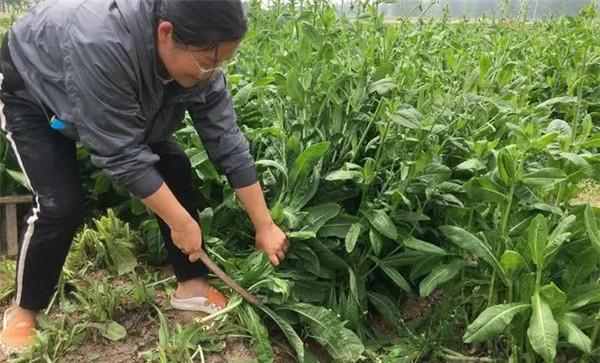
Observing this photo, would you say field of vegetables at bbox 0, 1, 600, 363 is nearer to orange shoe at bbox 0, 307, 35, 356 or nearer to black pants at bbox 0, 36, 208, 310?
orange shoe at bbox 0, 307, 35, 356

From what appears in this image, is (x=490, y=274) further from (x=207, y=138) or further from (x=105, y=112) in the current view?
(x=105, y=112)

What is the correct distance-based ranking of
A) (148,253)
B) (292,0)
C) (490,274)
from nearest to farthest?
(490,274), (148,253), (292,0)

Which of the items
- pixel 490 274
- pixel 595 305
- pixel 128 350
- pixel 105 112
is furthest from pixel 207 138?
pixel 595 305

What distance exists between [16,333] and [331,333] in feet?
4.21

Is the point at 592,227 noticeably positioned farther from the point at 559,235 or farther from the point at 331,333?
the point at 331,333

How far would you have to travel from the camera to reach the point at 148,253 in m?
3.06

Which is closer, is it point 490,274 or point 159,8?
point 159,8

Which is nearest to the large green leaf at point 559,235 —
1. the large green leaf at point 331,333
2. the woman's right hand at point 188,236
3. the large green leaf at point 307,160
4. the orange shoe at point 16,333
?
the large green leaf at point 331,333

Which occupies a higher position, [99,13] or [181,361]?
[99,13]

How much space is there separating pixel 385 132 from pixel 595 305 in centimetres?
110

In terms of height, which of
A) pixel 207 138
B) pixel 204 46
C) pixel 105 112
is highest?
pixel 204 46

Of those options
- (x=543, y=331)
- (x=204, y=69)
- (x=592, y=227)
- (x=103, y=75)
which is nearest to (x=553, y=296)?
(x=543, y=331)

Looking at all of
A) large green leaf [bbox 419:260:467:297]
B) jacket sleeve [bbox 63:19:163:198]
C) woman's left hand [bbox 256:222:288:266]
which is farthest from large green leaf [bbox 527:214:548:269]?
jacket sleeve [bbox 63:19:163:198]

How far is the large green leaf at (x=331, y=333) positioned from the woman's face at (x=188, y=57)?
1.13m
